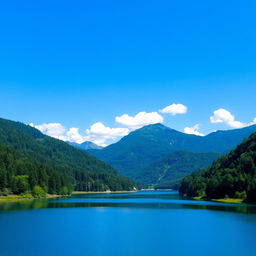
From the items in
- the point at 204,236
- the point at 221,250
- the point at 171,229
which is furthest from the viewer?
the point at 171,229

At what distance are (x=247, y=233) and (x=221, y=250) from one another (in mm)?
15265

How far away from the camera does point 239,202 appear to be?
155 m

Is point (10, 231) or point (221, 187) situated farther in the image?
point (221, 187)

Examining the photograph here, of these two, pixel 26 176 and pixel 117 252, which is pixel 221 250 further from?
pixel 26 176

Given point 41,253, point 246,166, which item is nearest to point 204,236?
point 41,253

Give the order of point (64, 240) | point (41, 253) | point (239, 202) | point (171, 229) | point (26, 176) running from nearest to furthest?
point (41, 253) < point (64, 240) < point (171, 229) < point (239, 202) < point (26, 176)

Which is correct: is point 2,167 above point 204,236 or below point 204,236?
above

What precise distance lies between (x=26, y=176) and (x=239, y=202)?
348ft

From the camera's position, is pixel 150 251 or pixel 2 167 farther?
pixel 2 167

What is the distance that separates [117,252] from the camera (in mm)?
53281

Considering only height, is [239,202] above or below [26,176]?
below

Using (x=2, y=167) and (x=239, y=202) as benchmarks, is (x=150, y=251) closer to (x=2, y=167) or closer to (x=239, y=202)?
(x=239, y=202)

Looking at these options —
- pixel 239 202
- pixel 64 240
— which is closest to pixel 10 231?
pixel 64 240

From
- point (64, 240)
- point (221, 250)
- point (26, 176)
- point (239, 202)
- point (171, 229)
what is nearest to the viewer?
point (221, 250)
